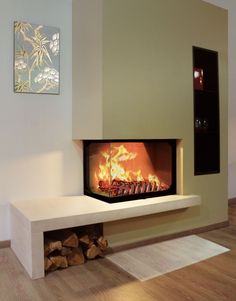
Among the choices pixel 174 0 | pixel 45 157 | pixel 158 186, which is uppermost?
pixel 174 0

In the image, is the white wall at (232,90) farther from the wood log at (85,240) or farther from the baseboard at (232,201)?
the wood log at (85,240)

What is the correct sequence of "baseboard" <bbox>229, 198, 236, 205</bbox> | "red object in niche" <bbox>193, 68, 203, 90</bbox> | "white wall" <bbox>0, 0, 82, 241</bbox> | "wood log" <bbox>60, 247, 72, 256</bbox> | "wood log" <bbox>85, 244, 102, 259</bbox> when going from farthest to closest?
"baseboard" <bbox>229, 198, 236, 205</bbox>, "red object in niche" <bbox>193, 68, 203, 90</bbox>, "white wall" <bbox>0, 0, 82, 241</bbox>, "wood log" <bbox>85, 244, 102, 259</bbox>, "wood log" <bbox>60, 247, 72, 256</bbox>

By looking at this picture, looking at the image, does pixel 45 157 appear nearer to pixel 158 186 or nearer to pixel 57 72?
pixel 57 72

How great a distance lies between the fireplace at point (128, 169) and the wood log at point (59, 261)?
611 millimetres

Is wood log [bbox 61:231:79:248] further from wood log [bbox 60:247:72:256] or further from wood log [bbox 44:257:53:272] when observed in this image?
wood log [bbox 44:257:53:272]

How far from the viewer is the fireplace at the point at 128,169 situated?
2.66 metres

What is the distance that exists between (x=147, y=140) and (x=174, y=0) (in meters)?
1.36

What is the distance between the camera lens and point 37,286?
1976mm

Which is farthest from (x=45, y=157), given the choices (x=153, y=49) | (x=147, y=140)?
(x=153, y=49)

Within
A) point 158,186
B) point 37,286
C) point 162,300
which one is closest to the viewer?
point 162,300

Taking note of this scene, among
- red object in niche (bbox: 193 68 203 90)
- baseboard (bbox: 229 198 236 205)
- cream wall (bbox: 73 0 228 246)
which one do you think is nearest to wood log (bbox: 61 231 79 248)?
cream wall (bbox: 73 0 228 246)

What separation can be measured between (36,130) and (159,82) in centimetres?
123

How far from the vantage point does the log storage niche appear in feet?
7.28

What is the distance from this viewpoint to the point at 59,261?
224 centimetres
